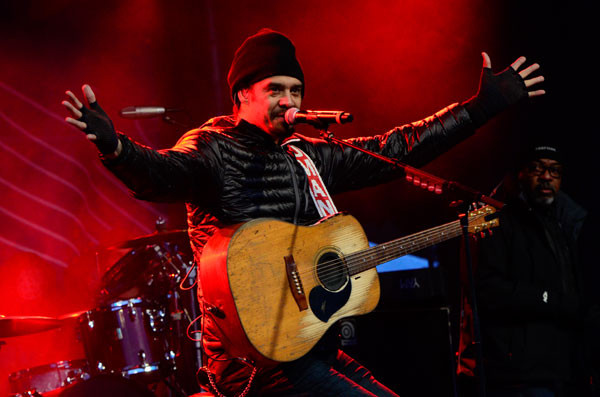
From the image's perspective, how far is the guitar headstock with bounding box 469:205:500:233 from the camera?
3.75 meters

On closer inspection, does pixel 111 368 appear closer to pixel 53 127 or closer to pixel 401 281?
pixel 401 281

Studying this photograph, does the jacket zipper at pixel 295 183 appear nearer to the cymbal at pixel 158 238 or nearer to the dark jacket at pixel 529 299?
the dark jacket at pixel 529 299

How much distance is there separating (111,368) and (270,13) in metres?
4.41

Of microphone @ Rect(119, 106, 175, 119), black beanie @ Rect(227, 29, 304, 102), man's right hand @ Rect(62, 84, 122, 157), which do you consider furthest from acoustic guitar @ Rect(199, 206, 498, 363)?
microphone @ Rect(119, 106, 175, 119)

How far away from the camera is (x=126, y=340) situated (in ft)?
18.0

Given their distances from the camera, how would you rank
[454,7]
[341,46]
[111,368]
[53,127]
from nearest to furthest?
[111,368]
[454,7]
[341,46]
[53,127]

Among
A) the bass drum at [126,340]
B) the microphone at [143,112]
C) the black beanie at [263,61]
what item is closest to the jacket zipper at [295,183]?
the black beanie at [263,61]

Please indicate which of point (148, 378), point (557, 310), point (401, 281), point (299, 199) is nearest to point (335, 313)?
point (299, 199)

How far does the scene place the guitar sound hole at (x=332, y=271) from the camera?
295 cm

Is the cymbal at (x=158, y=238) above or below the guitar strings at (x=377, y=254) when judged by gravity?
above

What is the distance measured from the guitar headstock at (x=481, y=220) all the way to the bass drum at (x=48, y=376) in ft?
12.5

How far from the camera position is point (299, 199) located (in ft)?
10.2

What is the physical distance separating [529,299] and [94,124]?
11.2ft

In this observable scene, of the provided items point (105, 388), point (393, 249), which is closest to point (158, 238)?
point (105, 388)
